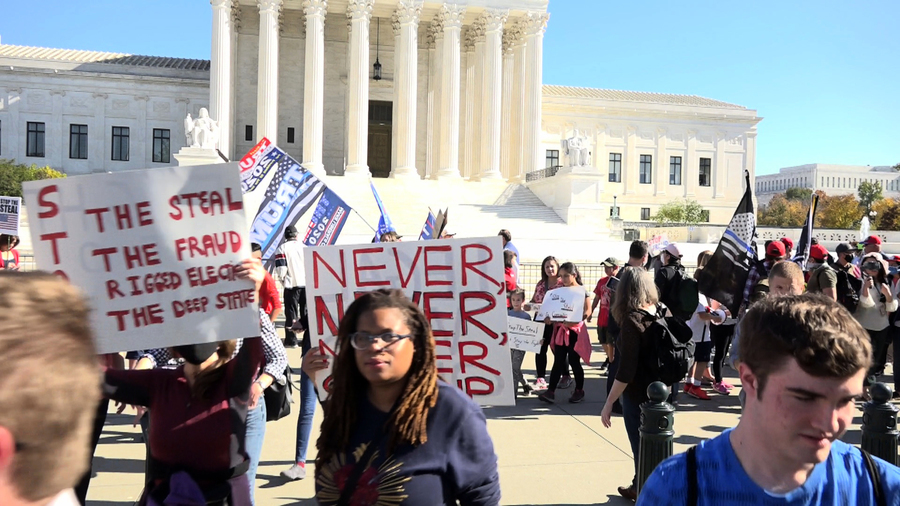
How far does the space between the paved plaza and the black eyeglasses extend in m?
2.69

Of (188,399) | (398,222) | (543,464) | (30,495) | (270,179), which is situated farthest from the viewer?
(398,222)

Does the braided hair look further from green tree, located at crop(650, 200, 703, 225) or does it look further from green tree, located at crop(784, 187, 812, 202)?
green tree, located at crop(784, 187, 812, 202)

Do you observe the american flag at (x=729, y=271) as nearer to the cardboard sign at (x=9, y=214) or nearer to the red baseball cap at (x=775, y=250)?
the red baseball cap at (x=775, y=250)

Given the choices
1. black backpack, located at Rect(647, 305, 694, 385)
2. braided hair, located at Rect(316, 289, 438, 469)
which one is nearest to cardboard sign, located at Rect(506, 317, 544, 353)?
black backpack, located at Rect(647, 305, 694, 385)

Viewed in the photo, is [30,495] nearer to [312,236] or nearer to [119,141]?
[312,236]

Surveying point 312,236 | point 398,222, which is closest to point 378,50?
point 398,222

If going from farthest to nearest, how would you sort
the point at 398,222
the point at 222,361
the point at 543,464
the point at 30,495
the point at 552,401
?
the point at 398,222
the point at 552,401
the point at 543,464
the point at 222,361
the point at 30,495

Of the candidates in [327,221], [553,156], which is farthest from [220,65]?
[327,221]

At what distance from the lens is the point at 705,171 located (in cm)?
5447

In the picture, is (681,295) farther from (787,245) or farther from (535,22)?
(535,22)

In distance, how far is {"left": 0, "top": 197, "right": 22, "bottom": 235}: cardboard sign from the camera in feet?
39.2

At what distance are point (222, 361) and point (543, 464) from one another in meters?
3.34

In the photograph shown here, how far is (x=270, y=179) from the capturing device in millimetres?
8680

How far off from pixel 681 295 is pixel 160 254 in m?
6.00
